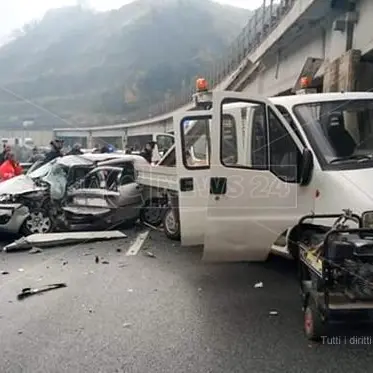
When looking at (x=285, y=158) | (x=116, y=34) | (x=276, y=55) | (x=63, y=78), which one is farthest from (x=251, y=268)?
(x=116, y=34)

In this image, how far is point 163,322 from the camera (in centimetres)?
520

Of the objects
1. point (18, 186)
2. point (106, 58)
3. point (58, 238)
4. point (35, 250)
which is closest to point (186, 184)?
point (35, 250)

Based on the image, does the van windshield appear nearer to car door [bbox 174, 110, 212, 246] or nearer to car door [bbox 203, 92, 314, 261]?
car door [bbox 203, 92, 314, 261]

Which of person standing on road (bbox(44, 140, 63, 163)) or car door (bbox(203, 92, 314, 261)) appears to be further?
person standing on road (bbox(44, 140, 63, 163))

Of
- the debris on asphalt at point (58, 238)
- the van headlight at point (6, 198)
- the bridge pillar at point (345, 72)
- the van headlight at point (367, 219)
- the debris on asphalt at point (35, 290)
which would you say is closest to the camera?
the van headlight at point (367, 219)

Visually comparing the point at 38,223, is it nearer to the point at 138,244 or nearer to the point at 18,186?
the point at 18,186

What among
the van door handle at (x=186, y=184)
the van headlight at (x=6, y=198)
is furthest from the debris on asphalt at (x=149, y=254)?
the van headlight at (x=6, y=198)

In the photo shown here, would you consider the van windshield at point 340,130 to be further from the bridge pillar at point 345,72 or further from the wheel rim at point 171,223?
the bridge pillar at point 345,72

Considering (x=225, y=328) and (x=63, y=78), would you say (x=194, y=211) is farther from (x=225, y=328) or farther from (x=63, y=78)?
(x=63, y=78)

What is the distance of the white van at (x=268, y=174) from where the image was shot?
5.59 metres

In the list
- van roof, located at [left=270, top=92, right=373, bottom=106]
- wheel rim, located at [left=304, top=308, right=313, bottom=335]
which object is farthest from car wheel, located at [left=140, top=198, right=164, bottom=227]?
wheel rim, located at [left=304, top=308, right=313, bottom=335]

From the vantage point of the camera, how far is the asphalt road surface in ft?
13.8

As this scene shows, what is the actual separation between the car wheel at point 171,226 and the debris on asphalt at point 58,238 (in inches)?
35.3

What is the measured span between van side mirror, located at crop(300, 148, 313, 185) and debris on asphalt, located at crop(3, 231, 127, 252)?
542 centimetres
